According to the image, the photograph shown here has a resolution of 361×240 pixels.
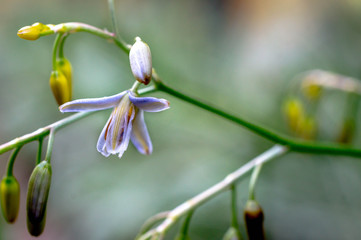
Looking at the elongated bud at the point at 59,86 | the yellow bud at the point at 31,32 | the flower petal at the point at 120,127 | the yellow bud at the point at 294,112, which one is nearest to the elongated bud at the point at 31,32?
the yellow bud at the point at 31,32

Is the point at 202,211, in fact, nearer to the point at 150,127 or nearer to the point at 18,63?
the point at 150,127

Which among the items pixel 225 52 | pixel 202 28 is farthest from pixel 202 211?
pixel 202 28

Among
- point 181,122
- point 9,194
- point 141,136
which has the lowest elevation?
point 181,122

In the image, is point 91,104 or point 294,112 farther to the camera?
point 294,112

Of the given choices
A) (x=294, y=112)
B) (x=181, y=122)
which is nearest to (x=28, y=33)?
(x=294, y=112)

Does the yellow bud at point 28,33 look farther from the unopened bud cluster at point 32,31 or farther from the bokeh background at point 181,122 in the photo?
the bokeh background at point 181,122

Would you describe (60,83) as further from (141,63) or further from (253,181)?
(253,181)

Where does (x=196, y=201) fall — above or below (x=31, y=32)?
below

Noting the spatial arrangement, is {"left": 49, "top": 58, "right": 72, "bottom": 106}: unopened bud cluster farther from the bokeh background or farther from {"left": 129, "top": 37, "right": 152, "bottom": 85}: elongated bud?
the bokeh background
